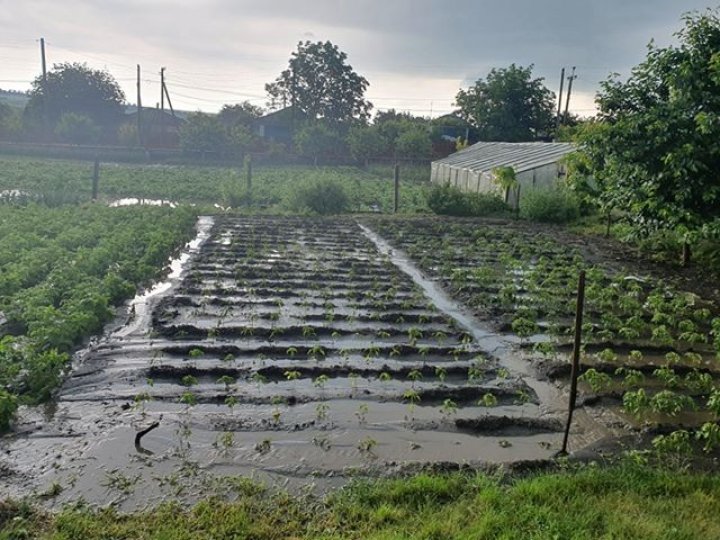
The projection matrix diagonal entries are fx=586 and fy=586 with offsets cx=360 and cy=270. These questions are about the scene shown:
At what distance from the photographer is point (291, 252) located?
1325 centimetres

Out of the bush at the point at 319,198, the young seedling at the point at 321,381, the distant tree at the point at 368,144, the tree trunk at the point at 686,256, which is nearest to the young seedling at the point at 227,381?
the young seedling at the point at 321,381

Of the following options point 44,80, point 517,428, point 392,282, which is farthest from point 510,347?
point 44,80

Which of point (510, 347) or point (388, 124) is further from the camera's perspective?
point (388, 124)

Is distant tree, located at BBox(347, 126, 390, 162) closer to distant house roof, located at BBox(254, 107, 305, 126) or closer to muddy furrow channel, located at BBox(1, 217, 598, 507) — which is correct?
distant house roof, located at BBox(254, 107, 305, 126)

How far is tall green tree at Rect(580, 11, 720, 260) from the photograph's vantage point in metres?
10.1

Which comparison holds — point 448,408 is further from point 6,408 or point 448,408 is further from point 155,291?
point 155,291

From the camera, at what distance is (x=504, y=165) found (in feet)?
73.5

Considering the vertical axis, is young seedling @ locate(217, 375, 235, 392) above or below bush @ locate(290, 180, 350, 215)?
below

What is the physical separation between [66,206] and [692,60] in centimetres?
1608

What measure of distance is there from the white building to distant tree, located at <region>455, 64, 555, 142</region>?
35.4ft

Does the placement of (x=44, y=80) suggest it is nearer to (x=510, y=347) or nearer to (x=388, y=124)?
(x=388, y=124)

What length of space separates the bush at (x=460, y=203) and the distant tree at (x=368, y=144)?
2129 cm

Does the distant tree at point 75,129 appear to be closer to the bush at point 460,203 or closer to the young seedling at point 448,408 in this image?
the bush at point 460,203

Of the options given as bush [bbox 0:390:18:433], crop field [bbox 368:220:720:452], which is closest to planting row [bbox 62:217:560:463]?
bush [bbox 0:390:18:433]
